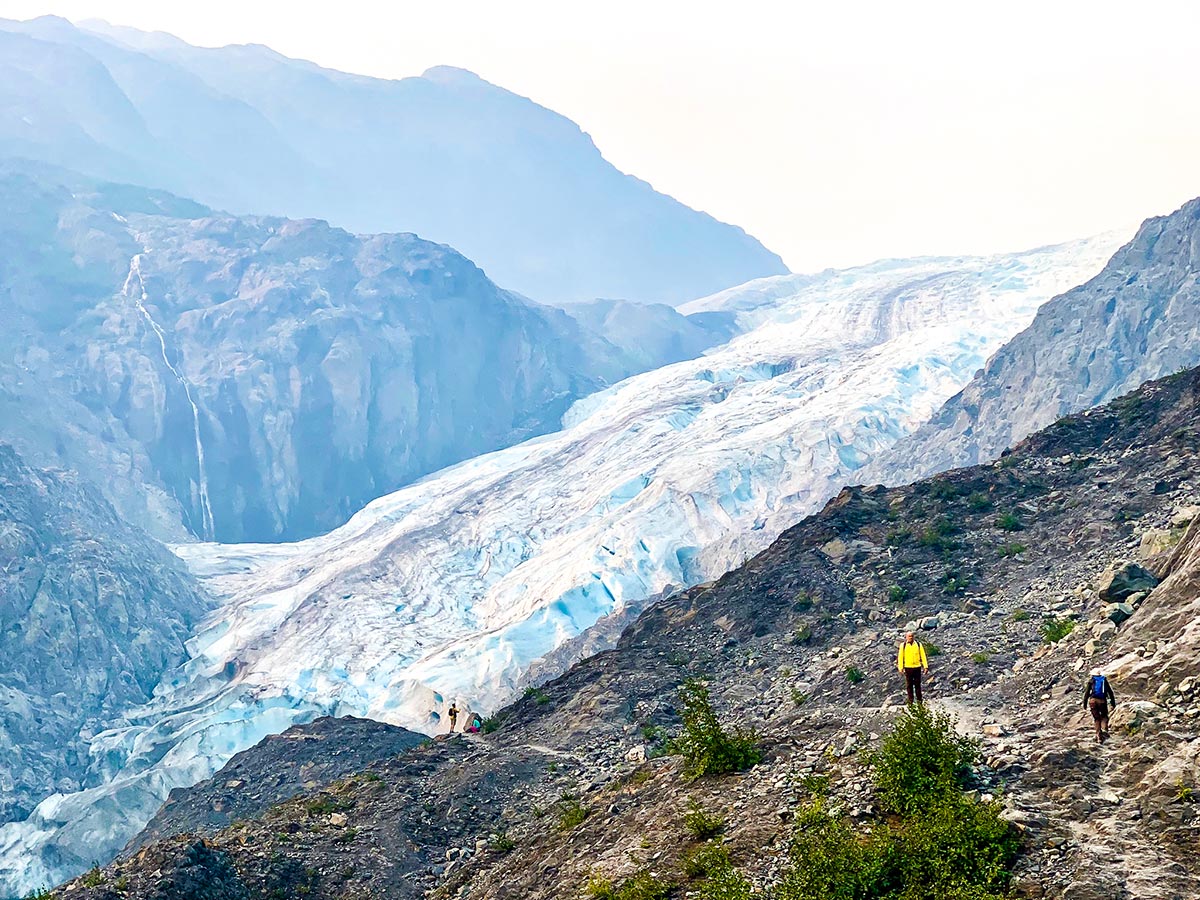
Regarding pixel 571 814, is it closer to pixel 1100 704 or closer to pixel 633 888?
pixel 633 888

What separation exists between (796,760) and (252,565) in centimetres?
7206

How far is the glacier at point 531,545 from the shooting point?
170 feet

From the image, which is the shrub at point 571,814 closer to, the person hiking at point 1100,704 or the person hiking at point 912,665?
the person hiking at point 912,665

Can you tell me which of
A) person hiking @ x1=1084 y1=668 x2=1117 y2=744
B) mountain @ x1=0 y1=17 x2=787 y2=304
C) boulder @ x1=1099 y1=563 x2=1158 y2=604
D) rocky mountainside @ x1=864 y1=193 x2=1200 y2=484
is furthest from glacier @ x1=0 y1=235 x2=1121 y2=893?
mountain @ x1=0 y1=17 x2=787 y2=304

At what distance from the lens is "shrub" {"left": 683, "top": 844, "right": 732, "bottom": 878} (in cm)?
1025

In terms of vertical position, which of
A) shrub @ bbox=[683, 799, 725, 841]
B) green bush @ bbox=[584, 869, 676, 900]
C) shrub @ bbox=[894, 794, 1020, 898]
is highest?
shrub @ bbox=[894, 794, 1020, 898]

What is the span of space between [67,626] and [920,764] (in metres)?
59.7

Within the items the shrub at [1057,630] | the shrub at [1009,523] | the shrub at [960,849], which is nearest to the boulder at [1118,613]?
the shrub at [1057,630]

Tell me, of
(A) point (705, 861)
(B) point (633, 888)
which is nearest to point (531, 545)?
(B) point (633, 888)

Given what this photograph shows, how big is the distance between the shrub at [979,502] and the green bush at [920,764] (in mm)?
13470

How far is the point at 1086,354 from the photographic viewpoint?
→ 63.6 metres

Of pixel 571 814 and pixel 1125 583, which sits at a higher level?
pixel 1125 583

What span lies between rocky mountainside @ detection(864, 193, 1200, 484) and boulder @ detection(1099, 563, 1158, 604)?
46674 mm

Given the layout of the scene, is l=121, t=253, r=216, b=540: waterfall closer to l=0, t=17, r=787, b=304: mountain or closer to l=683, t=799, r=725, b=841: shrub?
l=0, t=17, r=787, b=304: mountain
